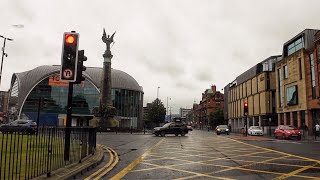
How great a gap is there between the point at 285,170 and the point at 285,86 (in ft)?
163

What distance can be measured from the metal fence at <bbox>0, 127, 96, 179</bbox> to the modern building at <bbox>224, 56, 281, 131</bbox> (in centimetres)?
5027

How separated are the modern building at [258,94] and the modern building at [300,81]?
6.13 metres

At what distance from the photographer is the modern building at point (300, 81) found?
47.8 m

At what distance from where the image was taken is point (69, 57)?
36.2 feet

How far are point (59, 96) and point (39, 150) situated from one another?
77.8 m

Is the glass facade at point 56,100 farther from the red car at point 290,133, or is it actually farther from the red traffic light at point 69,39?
the red traffic light at point 69,39

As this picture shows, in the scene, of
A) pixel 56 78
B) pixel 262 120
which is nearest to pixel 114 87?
pixel 56 78

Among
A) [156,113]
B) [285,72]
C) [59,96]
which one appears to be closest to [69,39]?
[285,72]

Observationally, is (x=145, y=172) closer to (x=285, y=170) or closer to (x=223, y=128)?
(x=285, y=170)

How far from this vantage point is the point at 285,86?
57.5m

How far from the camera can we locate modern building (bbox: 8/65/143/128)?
84938 mm

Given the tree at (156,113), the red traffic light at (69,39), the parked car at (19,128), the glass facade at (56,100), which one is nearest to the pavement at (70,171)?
the parked car at (19,128)

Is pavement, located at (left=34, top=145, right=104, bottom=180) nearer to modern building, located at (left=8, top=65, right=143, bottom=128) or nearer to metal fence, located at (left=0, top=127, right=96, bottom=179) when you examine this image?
metal fence, located at (left=0, top=127, right=96, bottom=179)

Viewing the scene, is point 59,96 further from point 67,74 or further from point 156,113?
point 67,74
